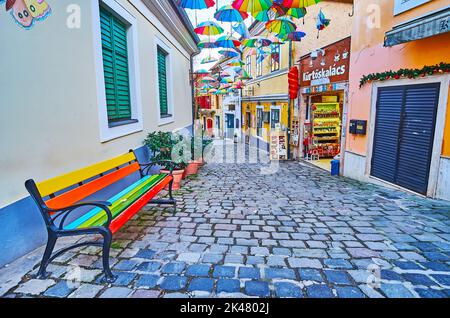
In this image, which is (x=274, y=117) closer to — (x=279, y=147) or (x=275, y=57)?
(x=279, y=147)

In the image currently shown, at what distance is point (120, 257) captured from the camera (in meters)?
2.84

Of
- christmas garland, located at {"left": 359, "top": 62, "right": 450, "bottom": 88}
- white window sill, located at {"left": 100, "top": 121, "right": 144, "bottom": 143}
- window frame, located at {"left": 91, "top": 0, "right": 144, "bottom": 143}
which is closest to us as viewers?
window frame, located at {"left": 91, "top": 0, "right": 144, "bottom": 143}

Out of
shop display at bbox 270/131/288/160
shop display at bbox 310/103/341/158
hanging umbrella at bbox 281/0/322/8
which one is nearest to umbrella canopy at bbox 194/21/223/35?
hanging umbrella at bbox 281/0/322/8

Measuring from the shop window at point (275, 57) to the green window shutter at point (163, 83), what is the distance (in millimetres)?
6292

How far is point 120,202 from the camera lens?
3152 millimetres

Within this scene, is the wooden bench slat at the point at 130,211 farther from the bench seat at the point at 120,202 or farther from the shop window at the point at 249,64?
the shop window at the point at 249,64

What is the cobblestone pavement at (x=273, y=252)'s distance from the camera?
91.3 inches

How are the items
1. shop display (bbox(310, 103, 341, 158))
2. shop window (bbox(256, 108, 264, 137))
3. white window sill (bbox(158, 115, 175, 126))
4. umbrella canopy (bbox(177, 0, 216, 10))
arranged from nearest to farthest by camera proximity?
umbrella canopy (bbox(177, 0, 216, 10))
white window sill (bbox(158, 115, 175, 126))
shop display (bbox(310, 103, 341, 158))
shop window (bbox(256, 108, 264, 137))

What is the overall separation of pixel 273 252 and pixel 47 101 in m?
3.04

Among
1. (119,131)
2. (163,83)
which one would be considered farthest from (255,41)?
(119,131)

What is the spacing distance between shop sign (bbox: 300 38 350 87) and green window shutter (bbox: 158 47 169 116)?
5.02m

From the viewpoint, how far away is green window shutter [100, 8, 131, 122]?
14.5 feet

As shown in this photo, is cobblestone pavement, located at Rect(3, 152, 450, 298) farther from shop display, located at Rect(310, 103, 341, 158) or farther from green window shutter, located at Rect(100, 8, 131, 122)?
shop display, located at Rect(310, 103, 341, 158)

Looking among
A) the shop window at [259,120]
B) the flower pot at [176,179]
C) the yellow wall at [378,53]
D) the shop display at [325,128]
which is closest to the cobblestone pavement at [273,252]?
the flower pot at [176,179]
